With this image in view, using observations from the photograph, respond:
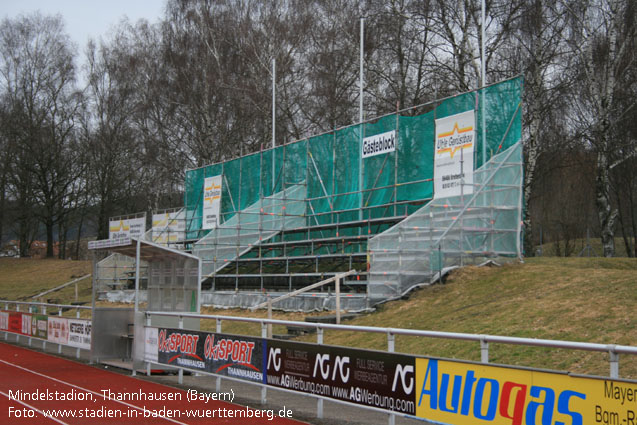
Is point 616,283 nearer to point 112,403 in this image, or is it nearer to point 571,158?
point 112,403

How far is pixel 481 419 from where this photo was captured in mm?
7629

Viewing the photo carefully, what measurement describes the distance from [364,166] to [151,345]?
1593 centimetres

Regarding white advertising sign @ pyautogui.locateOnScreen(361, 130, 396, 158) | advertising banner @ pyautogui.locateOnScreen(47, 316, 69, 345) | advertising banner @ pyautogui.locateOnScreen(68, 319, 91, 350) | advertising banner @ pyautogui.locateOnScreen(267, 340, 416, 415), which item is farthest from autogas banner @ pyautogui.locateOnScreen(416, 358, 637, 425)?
white advertising sign @ pyautogui.locateOnScreen(361, 130, 396, 158)

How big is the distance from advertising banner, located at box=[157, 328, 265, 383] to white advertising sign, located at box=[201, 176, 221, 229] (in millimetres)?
23310

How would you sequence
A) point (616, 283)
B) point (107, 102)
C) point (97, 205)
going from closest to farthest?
point (616, 283), point (107, 102), point (97, 205)

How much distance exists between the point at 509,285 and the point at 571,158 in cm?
2029

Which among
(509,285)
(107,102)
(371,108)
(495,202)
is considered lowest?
(509,285)

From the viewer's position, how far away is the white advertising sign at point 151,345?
15.2 meters

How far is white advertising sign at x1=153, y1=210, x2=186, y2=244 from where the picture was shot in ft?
138

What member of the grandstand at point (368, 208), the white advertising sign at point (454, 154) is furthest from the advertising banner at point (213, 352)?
the white advertising sign at point (454, 154)

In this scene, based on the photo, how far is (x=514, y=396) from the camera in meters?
7.29

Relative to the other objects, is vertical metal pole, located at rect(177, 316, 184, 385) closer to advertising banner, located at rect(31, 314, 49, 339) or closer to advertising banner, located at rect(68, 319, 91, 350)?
advertising banner, located at rect(68, 319, 91, 350)

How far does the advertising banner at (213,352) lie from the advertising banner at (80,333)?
11.9 ft

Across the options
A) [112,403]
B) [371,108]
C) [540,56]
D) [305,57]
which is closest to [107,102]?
[305,57]
